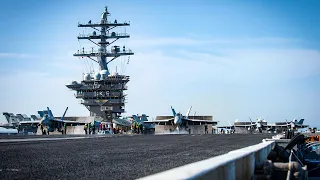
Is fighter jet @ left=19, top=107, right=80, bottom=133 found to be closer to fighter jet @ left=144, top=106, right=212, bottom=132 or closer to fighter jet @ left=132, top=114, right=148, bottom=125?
fighter jet @ left=132, top=114, right=148, bottom=125

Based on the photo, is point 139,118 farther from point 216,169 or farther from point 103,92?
point 216,169

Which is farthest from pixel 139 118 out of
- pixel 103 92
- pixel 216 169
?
pixel 216 169

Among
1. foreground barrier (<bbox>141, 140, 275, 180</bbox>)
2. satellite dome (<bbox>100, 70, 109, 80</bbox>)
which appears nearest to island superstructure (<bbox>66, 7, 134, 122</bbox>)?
satellite dome (<bbox>100, 70, 109, 80</bbox>)

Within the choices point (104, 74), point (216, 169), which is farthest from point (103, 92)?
point (216, 169)

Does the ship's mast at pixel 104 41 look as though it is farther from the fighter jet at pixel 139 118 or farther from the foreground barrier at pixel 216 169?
the foreground barrier at pixel 216 169

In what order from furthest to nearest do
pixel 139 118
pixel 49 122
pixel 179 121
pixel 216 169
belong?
pixel 139 118
pixel 179 121
pixel 49 122
pixel 216 169

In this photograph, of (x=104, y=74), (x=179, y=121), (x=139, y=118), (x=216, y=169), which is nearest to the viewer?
(x=216, y=169)

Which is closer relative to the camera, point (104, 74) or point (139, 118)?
point (104, 74)

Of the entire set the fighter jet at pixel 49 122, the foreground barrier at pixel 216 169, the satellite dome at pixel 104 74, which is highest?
the satellite dome at pixel 104 74

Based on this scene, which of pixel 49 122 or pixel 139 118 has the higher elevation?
pixel 139 118

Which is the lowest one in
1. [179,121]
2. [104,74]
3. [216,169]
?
[216,169]

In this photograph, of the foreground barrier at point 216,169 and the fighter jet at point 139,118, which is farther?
the fighter jet at point 139,118

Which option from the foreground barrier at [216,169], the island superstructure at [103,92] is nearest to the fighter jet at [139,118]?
the island superstructure at [103,92]

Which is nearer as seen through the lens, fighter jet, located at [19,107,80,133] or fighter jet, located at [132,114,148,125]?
fighter jet, located at [19,107,80,133]
